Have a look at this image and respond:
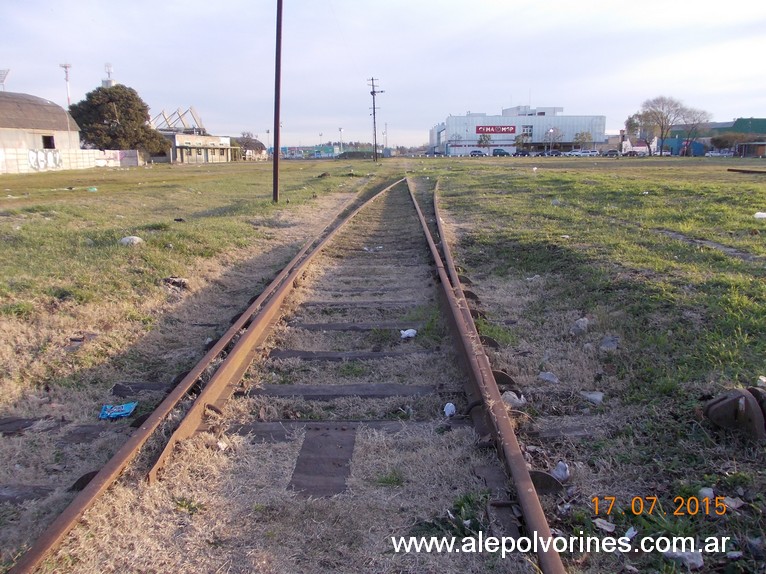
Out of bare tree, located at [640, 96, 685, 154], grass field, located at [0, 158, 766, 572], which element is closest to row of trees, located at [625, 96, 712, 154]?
bare tree, located at [640, 96, 685, 154]

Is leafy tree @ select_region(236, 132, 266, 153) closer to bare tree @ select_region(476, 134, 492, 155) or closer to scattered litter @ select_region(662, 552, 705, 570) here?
bare tree @ select_region(476, 134, 492, 155)

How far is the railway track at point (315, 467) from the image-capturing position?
251cm

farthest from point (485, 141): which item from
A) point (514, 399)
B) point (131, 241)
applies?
point (514, 399)

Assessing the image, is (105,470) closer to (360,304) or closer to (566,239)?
(360,304)

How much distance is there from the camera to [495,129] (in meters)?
138

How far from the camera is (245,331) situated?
16.5ft

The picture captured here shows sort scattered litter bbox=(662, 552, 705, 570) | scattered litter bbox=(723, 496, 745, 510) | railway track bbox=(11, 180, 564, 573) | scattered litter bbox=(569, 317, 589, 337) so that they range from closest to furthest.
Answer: scattered litter bbox=(662, 552, 705, 570), railway track bbox=(11, 180, 564, 573), scattered litter bbox=(723, 496, 745, 510), scattered litter bbox=(569, 317, 589, 337)

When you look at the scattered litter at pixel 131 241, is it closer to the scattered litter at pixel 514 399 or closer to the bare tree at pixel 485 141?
the scattered litter at pixel 514 399

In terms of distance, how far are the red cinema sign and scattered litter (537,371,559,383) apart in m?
139

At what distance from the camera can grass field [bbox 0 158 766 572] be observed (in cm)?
292

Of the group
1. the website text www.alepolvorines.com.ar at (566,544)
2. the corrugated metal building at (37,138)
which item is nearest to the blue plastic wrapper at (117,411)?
the website text www.alepolvorines.com.ar at (566,544)

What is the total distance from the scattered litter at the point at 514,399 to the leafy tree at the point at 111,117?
7394cm

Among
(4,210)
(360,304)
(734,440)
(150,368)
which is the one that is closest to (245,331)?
(150,368)

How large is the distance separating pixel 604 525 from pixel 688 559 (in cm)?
36
